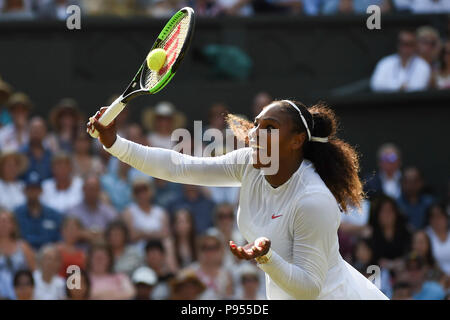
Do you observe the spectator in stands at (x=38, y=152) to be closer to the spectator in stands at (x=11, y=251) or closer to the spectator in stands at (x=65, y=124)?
the spectator in stands at (x=65, y=124)

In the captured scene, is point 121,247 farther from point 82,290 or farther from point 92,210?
point 82,290

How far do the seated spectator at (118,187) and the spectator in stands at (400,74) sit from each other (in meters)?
2.88

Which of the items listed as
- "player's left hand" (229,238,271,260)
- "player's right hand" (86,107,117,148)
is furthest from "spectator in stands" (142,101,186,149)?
"player's left hand" (229,238,271,260)

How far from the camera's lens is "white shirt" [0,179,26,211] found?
8023mm

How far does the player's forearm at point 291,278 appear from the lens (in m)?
3.86

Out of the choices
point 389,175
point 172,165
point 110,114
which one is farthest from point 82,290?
point 389,175

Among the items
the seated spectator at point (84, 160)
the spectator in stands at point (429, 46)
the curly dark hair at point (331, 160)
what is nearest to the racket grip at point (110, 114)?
the curly dark hair at point (331, 160)

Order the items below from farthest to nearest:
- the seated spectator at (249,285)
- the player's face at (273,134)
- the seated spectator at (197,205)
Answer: the seated spectator at (197,205) → the seated spectator at (249,285) → the player's face at (273,134)

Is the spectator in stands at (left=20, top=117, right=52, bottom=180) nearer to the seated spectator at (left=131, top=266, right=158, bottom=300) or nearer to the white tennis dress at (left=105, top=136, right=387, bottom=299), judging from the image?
the seated spectator at (left=131, top=266, right=158, bottom=300)

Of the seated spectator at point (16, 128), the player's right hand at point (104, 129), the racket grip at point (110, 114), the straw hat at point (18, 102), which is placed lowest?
the player's right hand at point (104, 129)

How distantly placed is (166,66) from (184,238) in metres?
3.79

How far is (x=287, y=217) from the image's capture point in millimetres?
4074
